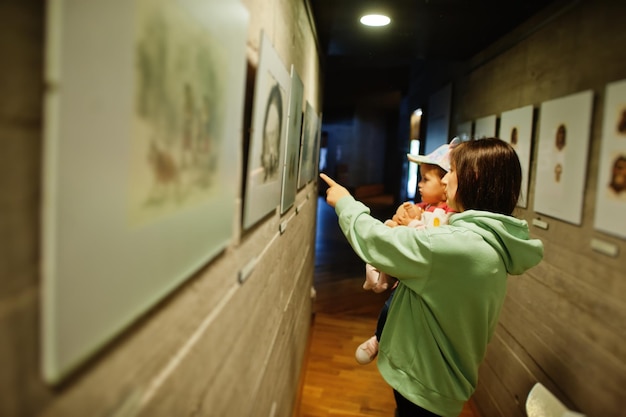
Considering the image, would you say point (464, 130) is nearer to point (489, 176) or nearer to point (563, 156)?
point (563, 156)

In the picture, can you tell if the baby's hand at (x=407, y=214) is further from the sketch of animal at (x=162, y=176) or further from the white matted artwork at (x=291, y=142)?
the sketch of animal at (x=162, y=176)

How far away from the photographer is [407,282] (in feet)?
5.24

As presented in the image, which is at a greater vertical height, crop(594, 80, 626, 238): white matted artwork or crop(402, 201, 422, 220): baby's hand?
crop(594, 80, 626, 238): white matted artwork

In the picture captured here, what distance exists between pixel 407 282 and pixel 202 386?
929mm

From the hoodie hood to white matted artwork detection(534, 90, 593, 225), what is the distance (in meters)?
0.91

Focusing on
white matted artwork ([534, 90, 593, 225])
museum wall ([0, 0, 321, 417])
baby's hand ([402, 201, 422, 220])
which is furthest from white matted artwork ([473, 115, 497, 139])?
museum wall ([0, 0, 321, 417])

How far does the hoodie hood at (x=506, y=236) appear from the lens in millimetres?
1563

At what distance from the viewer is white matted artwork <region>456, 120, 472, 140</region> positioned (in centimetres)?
419

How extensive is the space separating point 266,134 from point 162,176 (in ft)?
2.41

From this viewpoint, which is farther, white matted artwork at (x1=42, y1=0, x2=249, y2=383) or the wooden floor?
the wooden floor

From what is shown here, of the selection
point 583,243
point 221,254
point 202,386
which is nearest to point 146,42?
point 221,254

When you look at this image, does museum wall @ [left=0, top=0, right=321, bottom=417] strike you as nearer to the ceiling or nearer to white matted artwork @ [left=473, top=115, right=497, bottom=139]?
the ceiling

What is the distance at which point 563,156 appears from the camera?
2.50 m

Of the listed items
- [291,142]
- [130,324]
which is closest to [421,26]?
[291,142]
